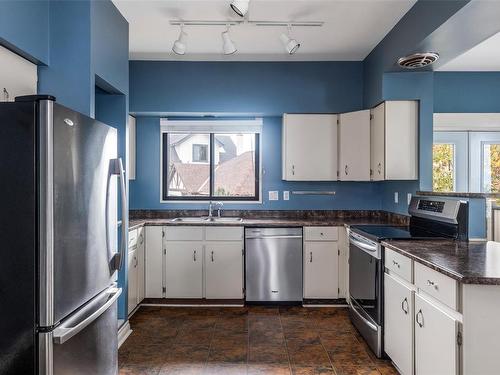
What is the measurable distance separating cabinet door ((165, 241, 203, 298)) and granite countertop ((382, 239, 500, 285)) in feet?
6.45

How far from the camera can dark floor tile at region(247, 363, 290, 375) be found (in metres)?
2.54

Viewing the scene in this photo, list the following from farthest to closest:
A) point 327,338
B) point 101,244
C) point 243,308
A: 1. point 243,308
2. point 327,338
3. point 101,244

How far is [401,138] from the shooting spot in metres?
3.45

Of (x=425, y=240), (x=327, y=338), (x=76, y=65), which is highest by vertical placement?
(x=76, y=65)

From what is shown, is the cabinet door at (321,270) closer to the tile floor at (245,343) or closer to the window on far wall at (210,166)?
the tile floor at (245,343)

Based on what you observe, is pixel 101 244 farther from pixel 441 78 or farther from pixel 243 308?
pixel 441 78

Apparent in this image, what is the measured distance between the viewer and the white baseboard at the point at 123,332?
2996 mm

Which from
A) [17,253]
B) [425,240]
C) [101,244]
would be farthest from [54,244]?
[425,240]

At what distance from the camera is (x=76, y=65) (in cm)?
241

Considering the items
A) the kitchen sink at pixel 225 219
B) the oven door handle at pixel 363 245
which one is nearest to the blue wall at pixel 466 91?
the oven door handle at pixel 363 245

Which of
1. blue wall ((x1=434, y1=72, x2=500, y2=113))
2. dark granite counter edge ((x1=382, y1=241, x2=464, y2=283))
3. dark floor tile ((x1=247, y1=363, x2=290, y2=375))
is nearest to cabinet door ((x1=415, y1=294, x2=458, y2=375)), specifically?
dark granite counter edge ((x1=382, y1=241, x2=464, y2=283))

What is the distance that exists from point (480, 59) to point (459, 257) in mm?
2705

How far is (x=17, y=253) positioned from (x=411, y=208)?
2.83m

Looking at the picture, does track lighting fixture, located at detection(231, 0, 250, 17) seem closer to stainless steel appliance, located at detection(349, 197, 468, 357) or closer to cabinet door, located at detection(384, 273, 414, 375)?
stainless steel appliance, located at detection(349, 197, 468, 357)
